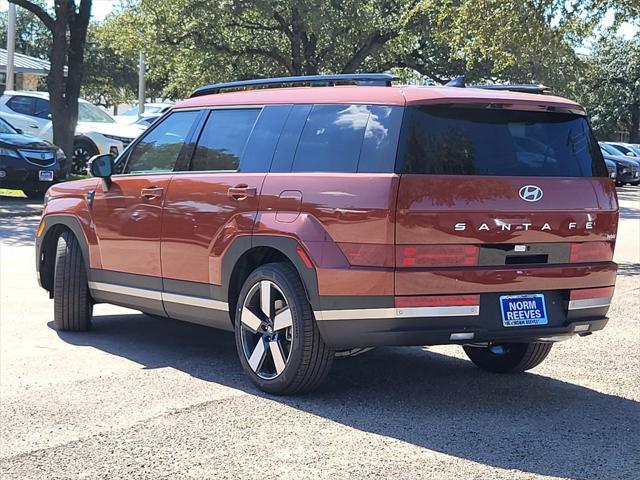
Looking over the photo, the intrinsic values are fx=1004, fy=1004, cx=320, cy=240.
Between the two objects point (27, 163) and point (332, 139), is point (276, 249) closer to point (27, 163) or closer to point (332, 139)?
point (332, 139)

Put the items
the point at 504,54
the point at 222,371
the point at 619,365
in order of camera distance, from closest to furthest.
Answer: the point at 222,371 → the point at 619,365 → the point at 504,54

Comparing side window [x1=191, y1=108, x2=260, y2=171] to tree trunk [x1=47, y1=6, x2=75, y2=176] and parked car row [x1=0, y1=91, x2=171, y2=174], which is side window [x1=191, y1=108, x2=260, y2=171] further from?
parked car row [x1=0, y1=91, x2=171, y2=174]

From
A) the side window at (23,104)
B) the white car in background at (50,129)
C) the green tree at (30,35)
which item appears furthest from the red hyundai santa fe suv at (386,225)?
the green tree at (30,35)

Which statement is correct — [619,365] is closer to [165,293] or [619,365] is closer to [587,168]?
[587,168]

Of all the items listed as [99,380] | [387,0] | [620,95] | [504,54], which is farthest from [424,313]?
[620,95]

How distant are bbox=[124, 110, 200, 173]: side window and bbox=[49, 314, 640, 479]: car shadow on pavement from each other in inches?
52.1

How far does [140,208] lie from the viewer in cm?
701

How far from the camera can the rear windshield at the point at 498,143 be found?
218 inches

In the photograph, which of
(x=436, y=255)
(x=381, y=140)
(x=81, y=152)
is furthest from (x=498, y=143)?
(x=81, y=152)

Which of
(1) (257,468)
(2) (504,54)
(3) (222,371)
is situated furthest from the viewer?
(2) (504,54)

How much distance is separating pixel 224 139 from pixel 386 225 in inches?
67.7

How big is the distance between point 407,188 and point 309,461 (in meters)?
1.56

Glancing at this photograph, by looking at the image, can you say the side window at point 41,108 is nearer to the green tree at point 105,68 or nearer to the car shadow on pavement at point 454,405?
the car shadow on pavement at point 454,405

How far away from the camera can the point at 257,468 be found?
459cm
